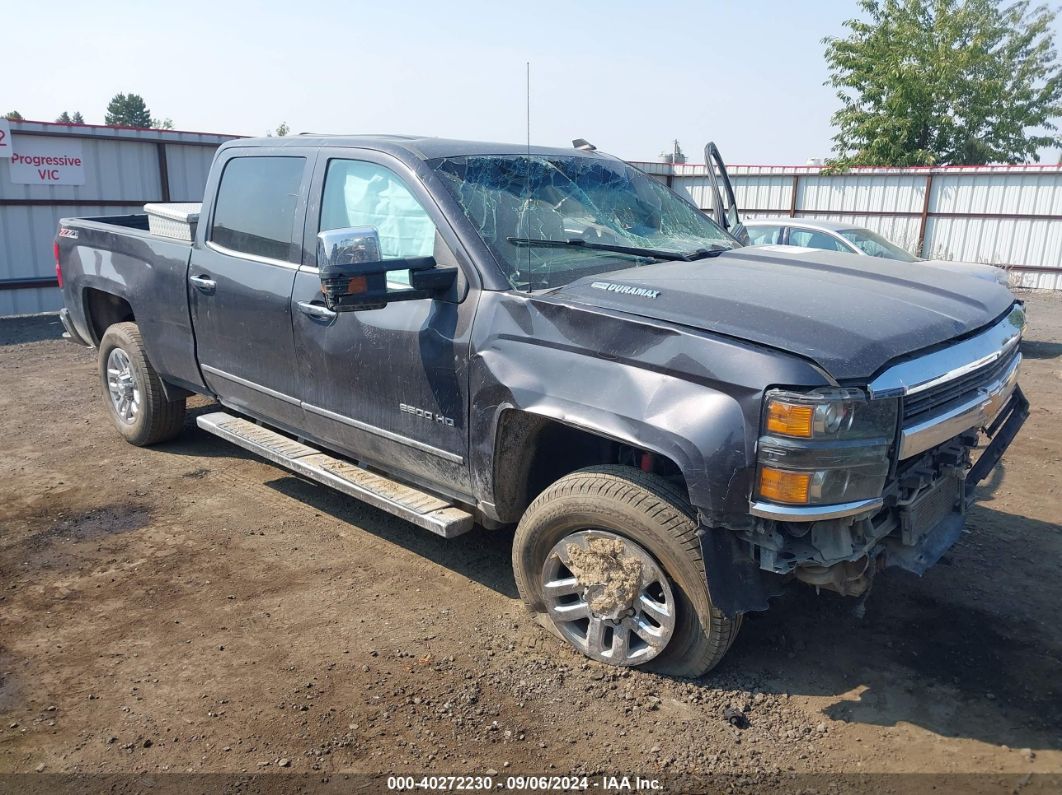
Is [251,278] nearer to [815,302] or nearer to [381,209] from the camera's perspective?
[381,209]

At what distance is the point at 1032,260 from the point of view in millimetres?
16969

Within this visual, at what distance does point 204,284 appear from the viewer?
15.4 ft

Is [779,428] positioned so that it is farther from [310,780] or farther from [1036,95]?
[1036,95]

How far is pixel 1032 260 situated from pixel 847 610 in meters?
16.2

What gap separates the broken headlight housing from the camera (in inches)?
102

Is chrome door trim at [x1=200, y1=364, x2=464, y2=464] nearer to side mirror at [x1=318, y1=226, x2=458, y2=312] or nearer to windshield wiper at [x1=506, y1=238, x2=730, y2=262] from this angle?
side mirror at [x1=318, y1=226, x2=458, y2=312]

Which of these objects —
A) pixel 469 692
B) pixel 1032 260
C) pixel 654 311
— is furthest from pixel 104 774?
pixel 1032 260

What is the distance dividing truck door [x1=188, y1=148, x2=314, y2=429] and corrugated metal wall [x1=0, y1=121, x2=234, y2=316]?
9.35 metres

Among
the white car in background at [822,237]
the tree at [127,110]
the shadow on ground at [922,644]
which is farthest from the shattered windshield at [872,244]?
the tree at [127,110]

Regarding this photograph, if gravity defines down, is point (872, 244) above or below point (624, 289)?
below

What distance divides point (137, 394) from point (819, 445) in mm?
4813

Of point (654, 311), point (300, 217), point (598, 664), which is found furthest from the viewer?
point (300, 217)

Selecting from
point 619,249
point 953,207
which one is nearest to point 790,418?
point 619,249

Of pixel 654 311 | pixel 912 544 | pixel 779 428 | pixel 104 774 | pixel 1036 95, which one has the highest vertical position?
pixel 1036 95
